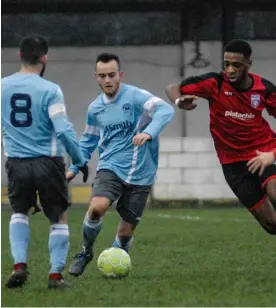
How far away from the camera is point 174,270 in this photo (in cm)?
864

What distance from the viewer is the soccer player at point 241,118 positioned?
8320 millimetres

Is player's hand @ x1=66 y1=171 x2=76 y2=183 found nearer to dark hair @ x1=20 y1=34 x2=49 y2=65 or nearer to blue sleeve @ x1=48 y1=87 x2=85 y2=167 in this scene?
blue sleeve @ x1=48 y1=87 x2=85 y2=167

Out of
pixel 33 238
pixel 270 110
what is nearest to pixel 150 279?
pixel 270 110

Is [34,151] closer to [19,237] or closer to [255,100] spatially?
[19,237]

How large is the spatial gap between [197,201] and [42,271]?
11833 mm

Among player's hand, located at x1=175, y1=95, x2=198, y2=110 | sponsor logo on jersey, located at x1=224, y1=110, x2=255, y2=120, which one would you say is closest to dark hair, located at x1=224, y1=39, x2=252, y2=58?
sponsor logo on jersey, located at x1=224, y1=110, x2=255, y2=120

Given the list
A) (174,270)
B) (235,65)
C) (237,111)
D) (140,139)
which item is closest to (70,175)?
(140,139)

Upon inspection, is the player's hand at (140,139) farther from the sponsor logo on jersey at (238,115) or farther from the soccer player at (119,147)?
the sponsor logo on jersey at (238,115)

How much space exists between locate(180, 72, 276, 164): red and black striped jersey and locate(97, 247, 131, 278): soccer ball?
4.30 feet

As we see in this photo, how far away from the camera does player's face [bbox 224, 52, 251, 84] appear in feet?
27.0

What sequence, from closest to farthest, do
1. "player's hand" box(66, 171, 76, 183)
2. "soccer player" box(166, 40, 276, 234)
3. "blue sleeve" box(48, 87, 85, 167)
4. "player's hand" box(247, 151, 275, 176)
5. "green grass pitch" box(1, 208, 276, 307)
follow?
"green grass pitch" box(1, 208, 276, 307), "blue sleeve" box(48, 87, 85, 167), "player's hand" box(247, 151, 275, 176), "player's hand" box(66, 171, 76, 183), "soccer player" box(166, 40, 276, 234)

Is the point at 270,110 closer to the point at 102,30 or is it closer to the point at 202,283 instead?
the point at 202,283

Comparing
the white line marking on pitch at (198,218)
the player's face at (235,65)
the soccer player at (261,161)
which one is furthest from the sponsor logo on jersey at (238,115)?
the white line marking on pitch at (198,218)

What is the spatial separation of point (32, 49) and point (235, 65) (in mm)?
1818
